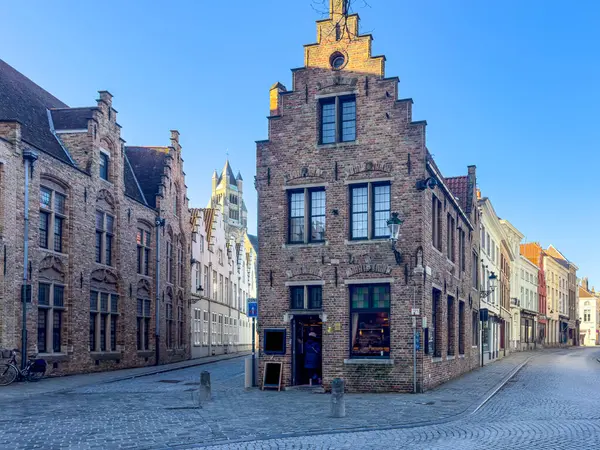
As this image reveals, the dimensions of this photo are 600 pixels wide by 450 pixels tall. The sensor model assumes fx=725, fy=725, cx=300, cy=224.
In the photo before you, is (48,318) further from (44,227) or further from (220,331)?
(220,331)

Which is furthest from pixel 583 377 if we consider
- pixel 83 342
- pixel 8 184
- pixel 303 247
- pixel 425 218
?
pixel 8 184

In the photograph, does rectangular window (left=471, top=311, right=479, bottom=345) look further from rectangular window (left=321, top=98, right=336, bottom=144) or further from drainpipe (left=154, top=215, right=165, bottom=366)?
drainpipe (left=154, top=215, right=165, bottom=366)

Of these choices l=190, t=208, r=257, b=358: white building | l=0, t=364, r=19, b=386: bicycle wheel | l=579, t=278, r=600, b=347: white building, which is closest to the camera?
l=0, t=364, r=19, b=386: bicycle wheel

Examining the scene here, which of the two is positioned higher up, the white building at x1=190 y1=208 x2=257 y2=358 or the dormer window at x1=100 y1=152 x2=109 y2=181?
the dormer window at x1=100 y1=152 x2=109 y2=181

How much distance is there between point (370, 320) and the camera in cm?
2064

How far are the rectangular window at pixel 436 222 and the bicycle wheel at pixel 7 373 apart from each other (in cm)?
1375

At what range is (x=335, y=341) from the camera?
20547mm

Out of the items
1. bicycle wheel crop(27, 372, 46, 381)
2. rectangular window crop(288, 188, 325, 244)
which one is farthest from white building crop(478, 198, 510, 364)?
bicycle wheel crop(27, 372, 46, 381)

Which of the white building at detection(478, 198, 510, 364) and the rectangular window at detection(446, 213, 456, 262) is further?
the white building at detection(478, 198, 510, 364)

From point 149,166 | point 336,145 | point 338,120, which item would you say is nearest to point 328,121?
point 338,120

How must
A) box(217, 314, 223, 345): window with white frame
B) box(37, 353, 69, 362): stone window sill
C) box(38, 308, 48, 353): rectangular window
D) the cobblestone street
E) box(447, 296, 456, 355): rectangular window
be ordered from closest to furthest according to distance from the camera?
the cobblestone street → box(37, 353, 69, 362): stone window sill → box(38, 308, 48, 353): rectangular window → box(447, 296, 456, 355): rectangular window → box(217, 314, 223, 345): window with white frame

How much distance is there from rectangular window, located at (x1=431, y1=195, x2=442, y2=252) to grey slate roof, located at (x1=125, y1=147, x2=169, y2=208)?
17505 mm

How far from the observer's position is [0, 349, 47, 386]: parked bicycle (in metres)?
22.5

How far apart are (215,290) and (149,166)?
1518 centimetres
